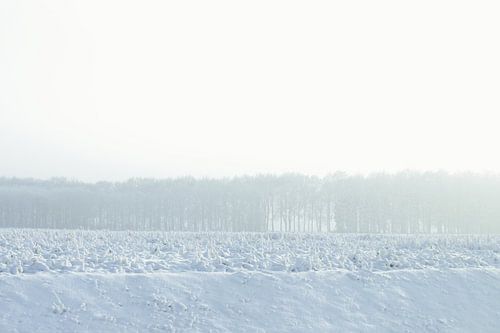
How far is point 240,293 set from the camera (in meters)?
13.6

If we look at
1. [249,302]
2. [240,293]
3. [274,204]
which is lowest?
[249,302]

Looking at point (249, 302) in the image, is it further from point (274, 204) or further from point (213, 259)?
point (274, 204)

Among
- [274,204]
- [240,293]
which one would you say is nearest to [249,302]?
[240,293]

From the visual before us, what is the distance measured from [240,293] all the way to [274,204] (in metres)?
87.3

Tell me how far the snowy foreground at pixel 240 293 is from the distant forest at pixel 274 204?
66275mm

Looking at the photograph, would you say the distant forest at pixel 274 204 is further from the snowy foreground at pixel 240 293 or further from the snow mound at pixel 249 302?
the snow mound at pixel 249 302

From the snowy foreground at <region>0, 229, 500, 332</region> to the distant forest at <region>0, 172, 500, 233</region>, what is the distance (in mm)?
66275

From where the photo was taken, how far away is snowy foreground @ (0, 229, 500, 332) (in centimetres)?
1176

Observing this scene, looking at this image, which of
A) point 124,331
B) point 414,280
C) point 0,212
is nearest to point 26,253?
point 124,331

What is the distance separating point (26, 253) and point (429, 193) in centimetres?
7816

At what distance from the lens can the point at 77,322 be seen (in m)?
11.3

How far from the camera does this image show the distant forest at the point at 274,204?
271 ft

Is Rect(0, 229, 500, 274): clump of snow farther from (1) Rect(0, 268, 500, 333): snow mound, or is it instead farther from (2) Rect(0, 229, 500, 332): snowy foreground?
(1) Rect(0, 268, 500, 333): snow mound

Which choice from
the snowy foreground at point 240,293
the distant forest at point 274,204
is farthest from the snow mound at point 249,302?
the distant forest at point 274,204
